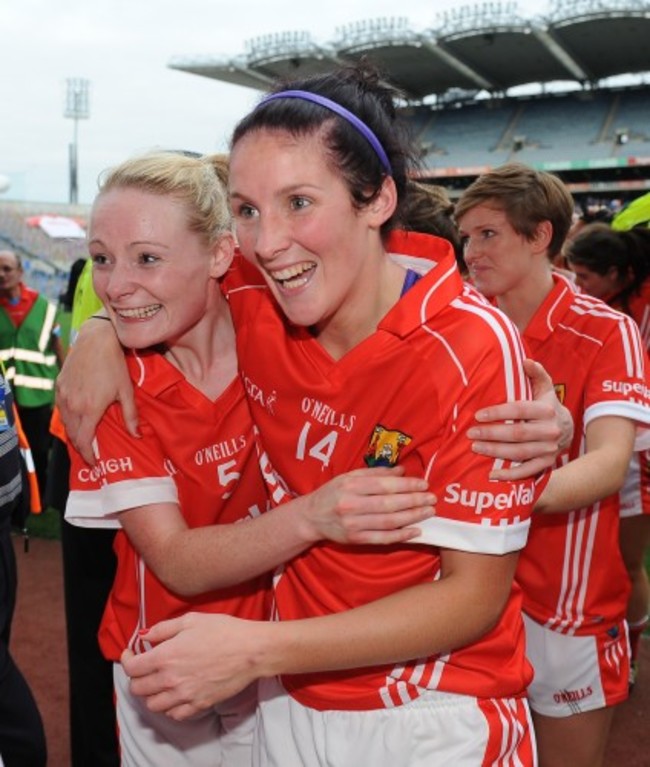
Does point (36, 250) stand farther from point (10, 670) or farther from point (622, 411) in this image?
point (622, 411)

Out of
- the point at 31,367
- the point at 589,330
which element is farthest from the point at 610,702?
the point at 31,367

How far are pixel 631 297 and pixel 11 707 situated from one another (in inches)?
137

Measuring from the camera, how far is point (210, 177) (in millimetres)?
1972

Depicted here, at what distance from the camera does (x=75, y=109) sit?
2261 inches

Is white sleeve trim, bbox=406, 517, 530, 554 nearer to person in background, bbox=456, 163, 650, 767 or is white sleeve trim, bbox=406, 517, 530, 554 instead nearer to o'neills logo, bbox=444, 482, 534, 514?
o'neills logo, bbox=444, 482, 534, 514

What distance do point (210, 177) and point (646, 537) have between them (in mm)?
2972

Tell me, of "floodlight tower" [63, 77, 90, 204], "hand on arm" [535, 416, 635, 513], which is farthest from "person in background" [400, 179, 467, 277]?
"floodlight tower" [63, 77, 90, 204]

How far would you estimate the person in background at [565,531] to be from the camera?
2.62m

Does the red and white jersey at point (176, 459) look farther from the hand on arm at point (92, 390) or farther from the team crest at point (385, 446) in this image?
the team crest at point (385, 446)

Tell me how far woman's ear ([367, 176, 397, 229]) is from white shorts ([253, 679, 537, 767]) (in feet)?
2.76

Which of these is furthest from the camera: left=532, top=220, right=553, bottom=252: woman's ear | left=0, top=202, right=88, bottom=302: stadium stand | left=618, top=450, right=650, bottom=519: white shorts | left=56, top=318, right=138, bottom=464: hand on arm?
left=0, top=202, right=88, bottom=302: stadium stand

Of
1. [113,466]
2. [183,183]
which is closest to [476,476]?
[113,466]

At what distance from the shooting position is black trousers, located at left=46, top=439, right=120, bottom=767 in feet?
9.36

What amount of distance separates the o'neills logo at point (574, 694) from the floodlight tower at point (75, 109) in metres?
56.1
